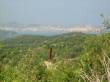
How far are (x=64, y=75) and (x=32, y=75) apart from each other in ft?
6.64

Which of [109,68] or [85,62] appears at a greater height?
[109,68]

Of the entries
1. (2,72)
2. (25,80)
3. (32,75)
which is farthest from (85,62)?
(2,72)

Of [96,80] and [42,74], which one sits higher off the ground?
[96,80]

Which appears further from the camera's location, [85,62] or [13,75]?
[85,62]

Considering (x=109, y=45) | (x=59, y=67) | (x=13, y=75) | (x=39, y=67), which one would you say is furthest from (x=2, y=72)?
(x=109, y=45)

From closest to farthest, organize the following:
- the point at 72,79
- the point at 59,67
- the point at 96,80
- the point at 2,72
→ the point at 96,80 < the point at 2,72 < the point at 72,79 < the point at 59,67

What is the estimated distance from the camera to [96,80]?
231 inches

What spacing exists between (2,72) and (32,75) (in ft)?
11.4

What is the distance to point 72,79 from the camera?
14555mm

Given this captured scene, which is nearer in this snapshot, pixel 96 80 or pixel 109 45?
pixel 96 80

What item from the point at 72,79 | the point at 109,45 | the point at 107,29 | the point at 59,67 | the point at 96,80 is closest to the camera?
the point at 96,80

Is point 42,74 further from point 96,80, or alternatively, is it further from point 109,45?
point 96,80

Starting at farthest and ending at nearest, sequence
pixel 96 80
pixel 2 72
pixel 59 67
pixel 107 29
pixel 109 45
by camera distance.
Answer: pixel 109 45, pixel 107 29, pixel 59 67, pixel 2 72, pixel 96 80

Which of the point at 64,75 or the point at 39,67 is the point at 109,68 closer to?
the point at 64,75
